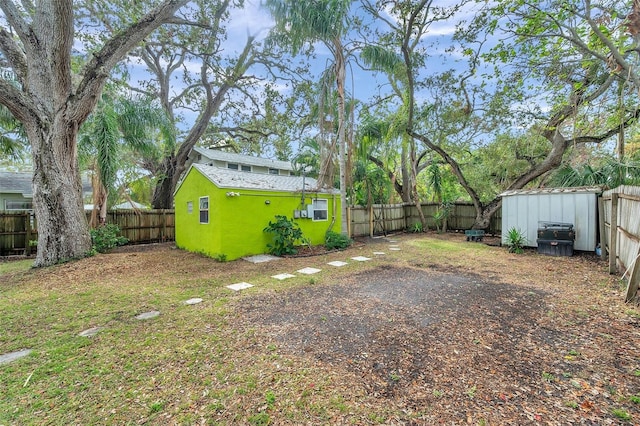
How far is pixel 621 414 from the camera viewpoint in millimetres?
1719

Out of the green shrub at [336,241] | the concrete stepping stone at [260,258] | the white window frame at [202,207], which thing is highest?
the white window frame at [202,207]

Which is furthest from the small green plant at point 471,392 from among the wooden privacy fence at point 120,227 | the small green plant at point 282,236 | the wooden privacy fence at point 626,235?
the wooden privacy fence at point 120,227

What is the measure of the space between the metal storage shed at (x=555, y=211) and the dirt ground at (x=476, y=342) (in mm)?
2979

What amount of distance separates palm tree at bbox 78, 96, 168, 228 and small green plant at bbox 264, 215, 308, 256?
483 centimetres

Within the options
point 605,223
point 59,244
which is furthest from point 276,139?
point 605,223

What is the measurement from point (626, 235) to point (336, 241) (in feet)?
21.2

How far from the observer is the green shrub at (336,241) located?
8875 millimetres

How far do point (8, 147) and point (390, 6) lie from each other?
13677 millimetres

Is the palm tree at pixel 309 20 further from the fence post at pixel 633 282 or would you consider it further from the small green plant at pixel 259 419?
the small green plant at pixel 259 419

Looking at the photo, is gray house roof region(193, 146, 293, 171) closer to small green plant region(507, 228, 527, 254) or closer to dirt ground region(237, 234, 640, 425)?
dirt ground region(237, 234, 640, 425)

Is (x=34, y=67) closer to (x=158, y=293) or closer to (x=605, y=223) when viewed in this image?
(x=158, y=293)

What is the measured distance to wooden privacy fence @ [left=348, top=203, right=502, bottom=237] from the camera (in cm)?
1180

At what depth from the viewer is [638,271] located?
3.37 meters

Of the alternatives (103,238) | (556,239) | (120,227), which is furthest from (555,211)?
(120,227)
